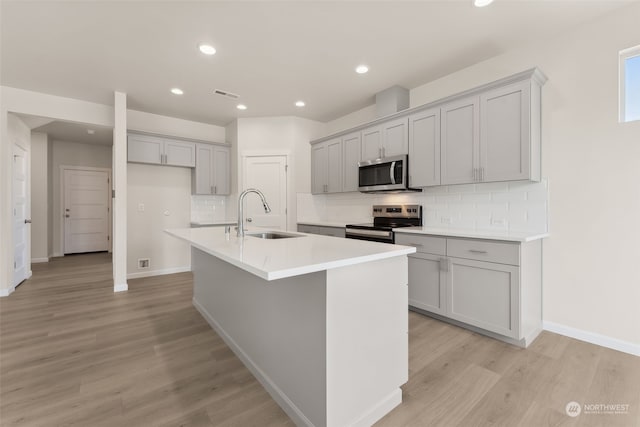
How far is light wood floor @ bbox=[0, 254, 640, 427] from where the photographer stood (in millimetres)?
1536

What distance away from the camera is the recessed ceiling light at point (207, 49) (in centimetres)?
270

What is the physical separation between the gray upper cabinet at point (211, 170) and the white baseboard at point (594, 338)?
4748 mm

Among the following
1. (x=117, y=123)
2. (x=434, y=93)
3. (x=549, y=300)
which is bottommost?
(x=549, y=300)

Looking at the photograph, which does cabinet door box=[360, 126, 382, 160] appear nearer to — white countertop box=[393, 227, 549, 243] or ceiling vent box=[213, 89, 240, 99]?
white countertop box=[393, 227, 549, 243]

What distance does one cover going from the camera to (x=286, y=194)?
4.78m

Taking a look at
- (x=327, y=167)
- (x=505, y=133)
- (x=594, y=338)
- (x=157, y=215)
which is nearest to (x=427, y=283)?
(x=594, y=338)

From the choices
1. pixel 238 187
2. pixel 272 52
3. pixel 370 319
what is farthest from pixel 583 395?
pixel 238 187

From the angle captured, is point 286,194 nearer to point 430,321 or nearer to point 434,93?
point 434,93

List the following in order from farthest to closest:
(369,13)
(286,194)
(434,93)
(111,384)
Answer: (286,194), (434,93), (369,13), (111,384)

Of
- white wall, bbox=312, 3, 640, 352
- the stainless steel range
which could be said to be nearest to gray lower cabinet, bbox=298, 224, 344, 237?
the stainless steel range

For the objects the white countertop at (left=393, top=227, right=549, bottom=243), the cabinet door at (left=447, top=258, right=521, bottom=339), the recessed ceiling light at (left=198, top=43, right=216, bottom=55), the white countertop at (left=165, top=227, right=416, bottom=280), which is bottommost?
the cabinet door at (left=447, top=258, right=521, bottom=339)

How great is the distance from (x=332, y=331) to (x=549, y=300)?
239cm

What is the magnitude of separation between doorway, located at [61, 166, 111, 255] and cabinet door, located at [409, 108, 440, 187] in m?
7.47

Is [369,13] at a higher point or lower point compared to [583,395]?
higher
